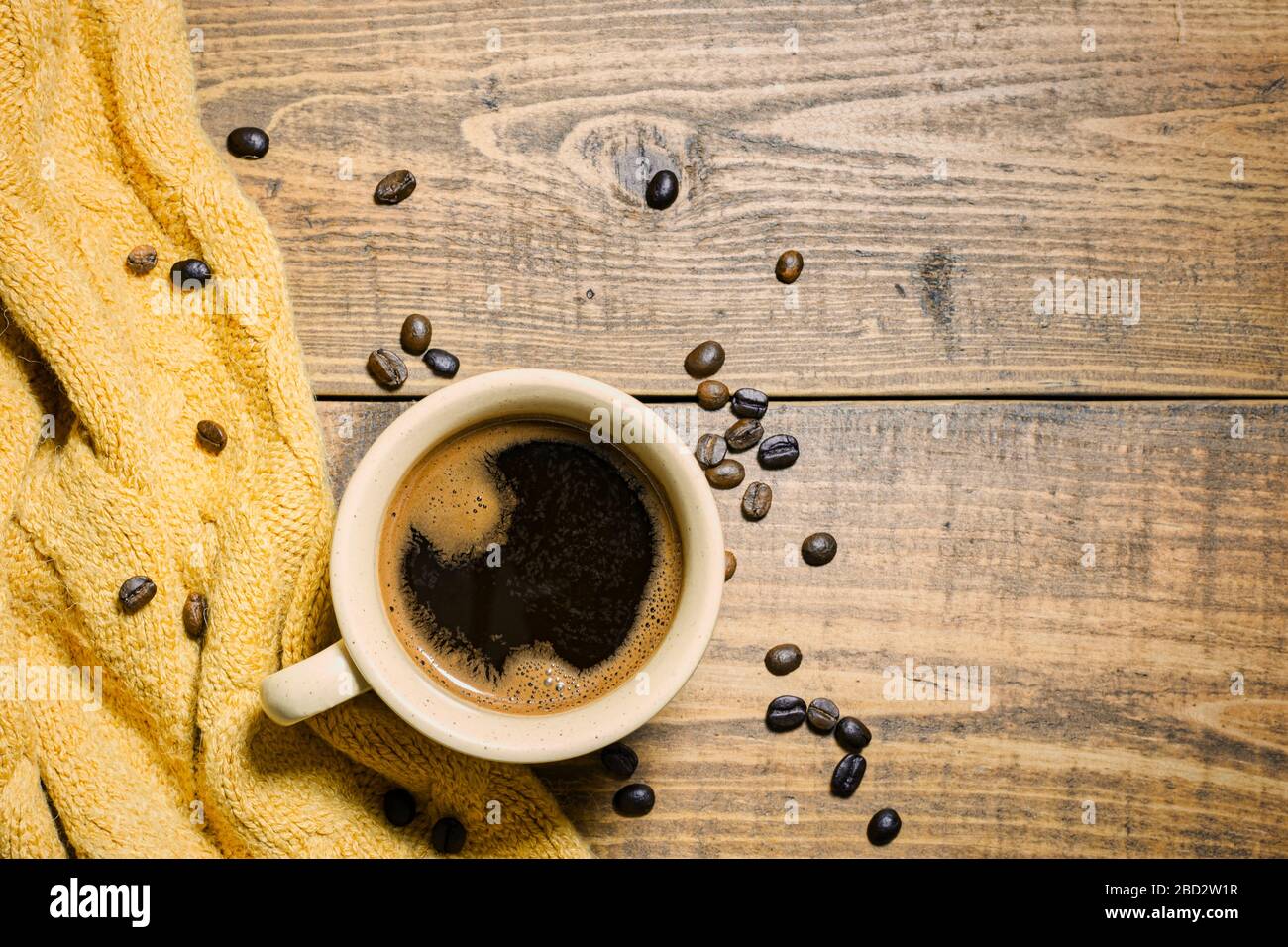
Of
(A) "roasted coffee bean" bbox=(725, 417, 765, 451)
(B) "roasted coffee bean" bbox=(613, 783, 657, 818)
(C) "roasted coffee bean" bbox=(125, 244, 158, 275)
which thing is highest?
(C) "roasted coffee bean" bbox=(125, 244, 158, 275)

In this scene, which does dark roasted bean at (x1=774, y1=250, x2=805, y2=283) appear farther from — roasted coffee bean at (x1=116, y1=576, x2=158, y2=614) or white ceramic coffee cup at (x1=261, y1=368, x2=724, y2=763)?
roasted coffee bean at (x1=116, y1=576, x2=158, y2=614)

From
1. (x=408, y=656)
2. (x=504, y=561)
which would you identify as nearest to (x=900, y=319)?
(x=504, y=561)

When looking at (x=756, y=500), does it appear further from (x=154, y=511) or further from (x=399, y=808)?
(x=154, y=511)

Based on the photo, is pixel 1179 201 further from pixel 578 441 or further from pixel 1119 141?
pixel 578 441

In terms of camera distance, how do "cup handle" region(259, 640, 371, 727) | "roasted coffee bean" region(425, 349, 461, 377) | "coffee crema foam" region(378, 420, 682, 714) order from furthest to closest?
"roasted coffee bean" region(425, 349, 461, 377) < "coffee crema foam" region(378, 420, 682, 714) < "cup handle" region(259, 640, 371, 727)

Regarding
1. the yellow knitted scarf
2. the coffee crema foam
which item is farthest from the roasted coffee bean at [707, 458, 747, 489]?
the yellow knitted scarf

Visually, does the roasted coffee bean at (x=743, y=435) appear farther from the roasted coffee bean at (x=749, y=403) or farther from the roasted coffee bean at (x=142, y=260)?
the roasted coffee bean at (x=142, y=260)

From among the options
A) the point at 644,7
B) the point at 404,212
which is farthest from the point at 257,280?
the point at 644,7
